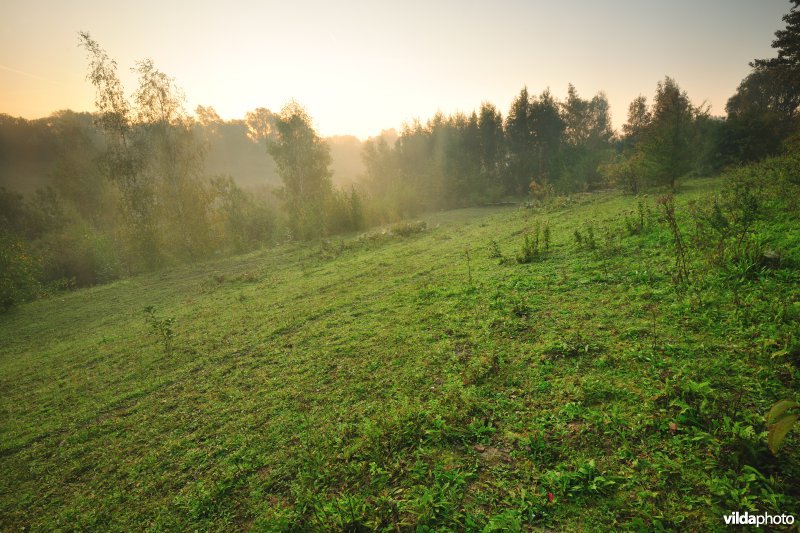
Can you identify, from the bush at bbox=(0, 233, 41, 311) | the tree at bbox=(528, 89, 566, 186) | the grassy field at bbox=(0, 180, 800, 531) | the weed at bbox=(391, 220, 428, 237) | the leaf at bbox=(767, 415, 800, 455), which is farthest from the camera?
the tree at bbox=(528, 89, 566, 186)

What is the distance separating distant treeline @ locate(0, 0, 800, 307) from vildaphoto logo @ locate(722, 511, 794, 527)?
1827 cm

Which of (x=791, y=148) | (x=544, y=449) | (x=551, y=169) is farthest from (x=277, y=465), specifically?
(x=551, y=169)

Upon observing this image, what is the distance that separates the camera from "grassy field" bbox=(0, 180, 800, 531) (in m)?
2.26

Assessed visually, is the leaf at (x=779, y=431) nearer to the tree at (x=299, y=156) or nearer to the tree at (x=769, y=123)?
the tree at (x=769, y=123)

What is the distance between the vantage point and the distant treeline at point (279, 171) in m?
18.0

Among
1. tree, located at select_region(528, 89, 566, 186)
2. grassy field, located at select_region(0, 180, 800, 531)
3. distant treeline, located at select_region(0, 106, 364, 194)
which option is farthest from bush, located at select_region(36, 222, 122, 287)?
tree, located at select_region(528, 89, 566, 186)

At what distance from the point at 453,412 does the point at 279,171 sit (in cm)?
3168

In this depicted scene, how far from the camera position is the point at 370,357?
4.87 meters

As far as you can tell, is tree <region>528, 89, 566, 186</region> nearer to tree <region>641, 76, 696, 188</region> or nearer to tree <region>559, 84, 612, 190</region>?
tree <region>559, 84, 612, 190</region>

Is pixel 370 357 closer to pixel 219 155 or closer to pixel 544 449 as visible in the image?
pixel 544 449

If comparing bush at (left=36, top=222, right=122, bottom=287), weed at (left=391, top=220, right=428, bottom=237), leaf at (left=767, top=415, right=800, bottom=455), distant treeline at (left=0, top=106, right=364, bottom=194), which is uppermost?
distant treeline at (left=0, top=106, right=364, bottom=194)

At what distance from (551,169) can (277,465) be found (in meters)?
38.9

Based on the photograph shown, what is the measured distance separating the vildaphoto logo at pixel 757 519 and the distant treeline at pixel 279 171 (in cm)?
1827

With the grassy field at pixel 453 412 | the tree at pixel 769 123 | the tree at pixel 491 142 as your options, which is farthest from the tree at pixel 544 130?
the grassy field at pixel 453 412
